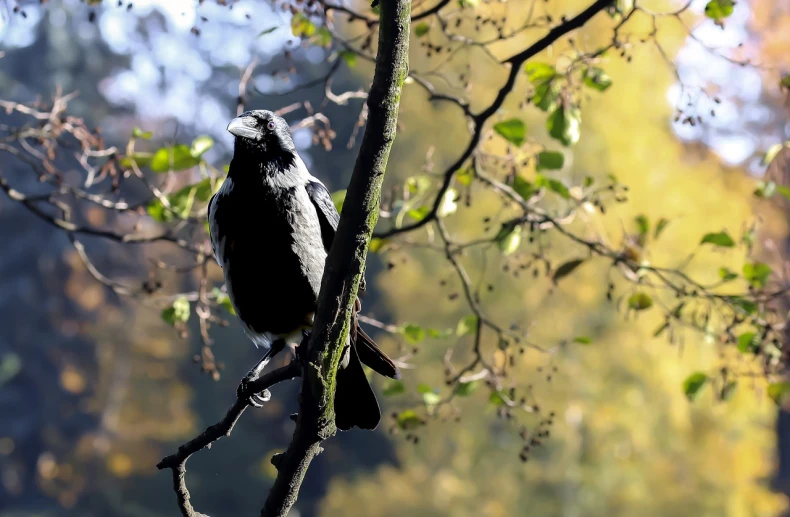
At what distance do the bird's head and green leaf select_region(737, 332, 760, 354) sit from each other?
2.06 meters

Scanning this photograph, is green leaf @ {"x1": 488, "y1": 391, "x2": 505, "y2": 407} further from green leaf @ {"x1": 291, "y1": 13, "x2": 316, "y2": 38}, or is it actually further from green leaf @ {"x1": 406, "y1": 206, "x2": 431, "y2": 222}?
green leaf @ {"x1": 291, "y1": 13, "x2": 316, "y2": 38}

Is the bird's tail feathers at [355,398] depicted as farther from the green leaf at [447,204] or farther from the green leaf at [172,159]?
the green leaf at [172,159]

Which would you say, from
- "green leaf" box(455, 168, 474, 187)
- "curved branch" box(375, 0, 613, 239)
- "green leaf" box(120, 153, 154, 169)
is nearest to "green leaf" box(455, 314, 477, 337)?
"curved branch" box(375, 0, 613, 239)

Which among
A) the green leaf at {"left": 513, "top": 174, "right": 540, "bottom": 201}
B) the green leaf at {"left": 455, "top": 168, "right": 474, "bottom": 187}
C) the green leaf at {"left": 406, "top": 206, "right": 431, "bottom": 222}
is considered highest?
the green leaf at {"left": 455, "top": 168, "right": 474, "bottom": 187}

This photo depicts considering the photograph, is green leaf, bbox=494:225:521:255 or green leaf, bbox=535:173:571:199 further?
green leaf, bbox=494:225:521:255

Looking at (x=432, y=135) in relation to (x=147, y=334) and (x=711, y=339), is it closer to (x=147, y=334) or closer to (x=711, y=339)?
(x=147, y=334)

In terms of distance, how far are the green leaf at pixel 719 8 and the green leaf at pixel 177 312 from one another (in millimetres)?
2499

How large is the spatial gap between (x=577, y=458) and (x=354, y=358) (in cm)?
1328

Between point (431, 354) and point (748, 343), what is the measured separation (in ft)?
43.4

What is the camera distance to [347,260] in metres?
2.23

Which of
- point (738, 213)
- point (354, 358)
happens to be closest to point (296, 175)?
point (354, 358)

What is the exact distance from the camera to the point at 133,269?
83.4 ft

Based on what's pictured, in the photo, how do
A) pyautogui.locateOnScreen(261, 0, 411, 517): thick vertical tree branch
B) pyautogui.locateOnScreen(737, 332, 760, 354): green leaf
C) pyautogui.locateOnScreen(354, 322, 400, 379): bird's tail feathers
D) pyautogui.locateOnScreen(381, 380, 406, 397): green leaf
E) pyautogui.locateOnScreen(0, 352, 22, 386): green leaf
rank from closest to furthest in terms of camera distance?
1. pyautogui.locateOnScreen(261, 0, 411, 517): thick vertical tree branch
2. pyautogui.locateOnScreen(354, 322, 400, 379): bird's tail feathers
3. pyautogui.locateOnScreen(737, 332, 760, 354): green leaf
4. pyautogui.locateOnScreen(381, 380, 406, 397): green leaf
5. pyautogui.locateOnScreen(0, 352, 22, 386): green leaf

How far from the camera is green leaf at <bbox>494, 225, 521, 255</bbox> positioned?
4.07 metres
